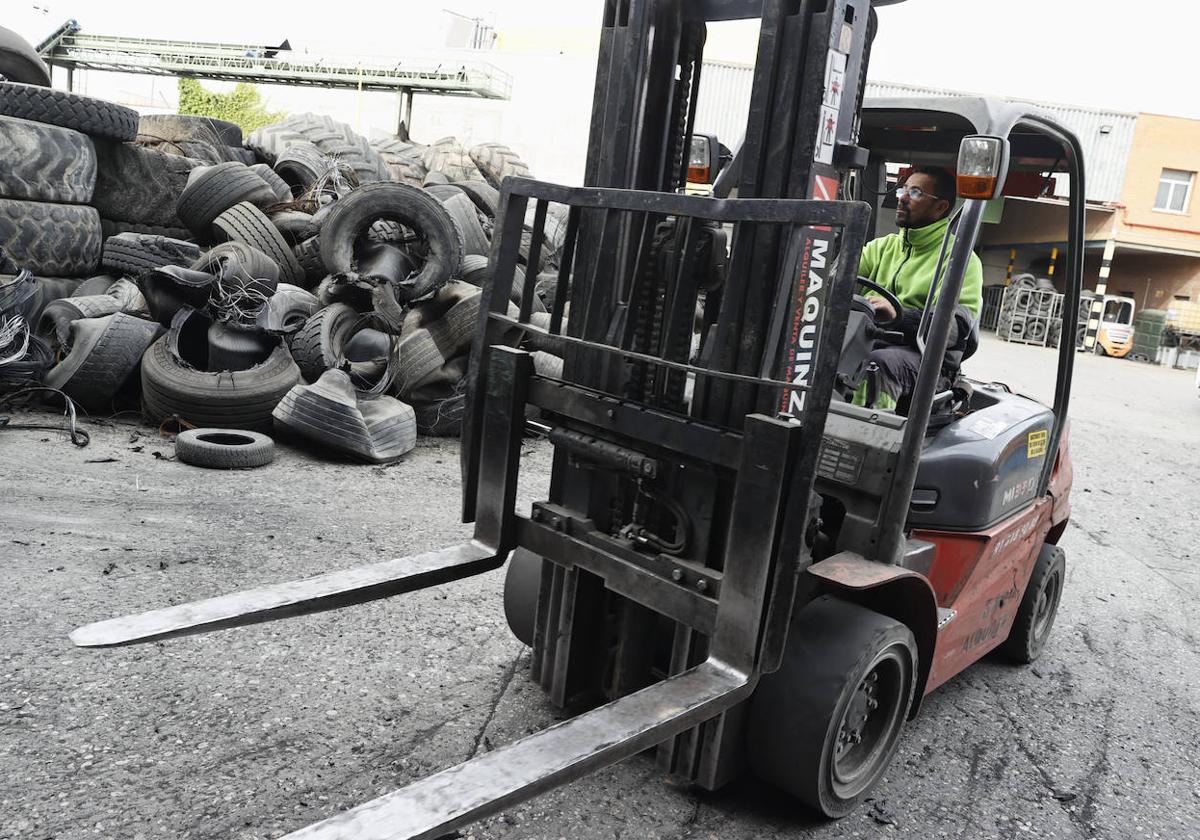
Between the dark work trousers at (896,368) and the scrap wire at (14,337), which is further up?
the dark work trousers at (896,368)

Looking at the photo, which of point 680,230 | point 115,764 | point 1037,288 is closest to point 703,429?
point 680,230

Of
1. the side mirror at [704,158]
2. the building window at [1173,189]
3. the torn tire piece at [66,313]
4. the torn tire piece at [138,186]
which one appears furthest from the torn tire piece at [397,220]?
the building window at [1173,189]

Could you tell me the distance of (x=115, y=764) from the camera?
2.81 meters

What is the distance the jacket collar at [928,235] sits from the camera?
3972 millimetres

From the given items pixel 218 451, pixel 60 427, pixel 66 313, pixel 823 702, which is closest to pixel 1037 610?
pixel 823 702

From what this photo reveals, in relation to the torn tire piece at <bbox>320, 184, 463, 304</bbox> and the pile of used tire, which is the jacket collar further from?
the torn tire piece at <bbox>320, 184, 463, 304</bbox>

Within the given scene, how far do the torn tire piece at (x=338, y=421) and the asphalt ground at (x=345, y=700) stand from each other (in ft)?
1.40

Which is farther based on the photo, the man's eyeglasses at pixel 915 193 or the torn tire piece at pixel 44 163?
the torn tire piece at pixel 44 163

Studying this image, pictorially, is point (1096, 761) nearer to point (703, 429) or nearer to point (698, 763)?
point (698, 763)

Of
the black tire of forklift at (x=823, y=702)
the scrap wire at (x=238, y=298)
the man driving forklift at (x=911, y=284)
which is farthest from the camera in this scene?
the scrap wire at (x=238, y=298)

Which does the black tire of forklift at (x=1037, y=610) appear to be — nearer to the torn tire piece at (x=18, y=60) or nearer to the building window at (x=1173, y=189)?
the torn tire piece at (x=18, y=60)

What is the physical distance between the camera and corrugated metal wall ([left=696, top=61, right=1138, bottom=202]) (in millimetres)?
30188

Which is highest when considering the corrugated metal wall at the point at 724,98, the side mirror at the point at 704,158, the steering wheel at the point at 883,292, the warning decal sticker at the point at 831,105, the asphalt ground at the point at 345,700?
the corrugated metal wall at the point at 724,98

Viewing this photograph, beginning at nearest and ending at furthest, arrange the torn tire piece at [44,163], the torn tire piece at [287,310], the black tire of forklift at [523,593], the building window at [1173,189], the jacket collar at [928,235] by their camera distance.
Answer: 1. the black tire of forklift at [523,593]
2. the jacket collar at [928,235]
3. the torn tire piece at [287,310]
4. the torn tire piece at [44,163]
5. the building window at [1173,189]
